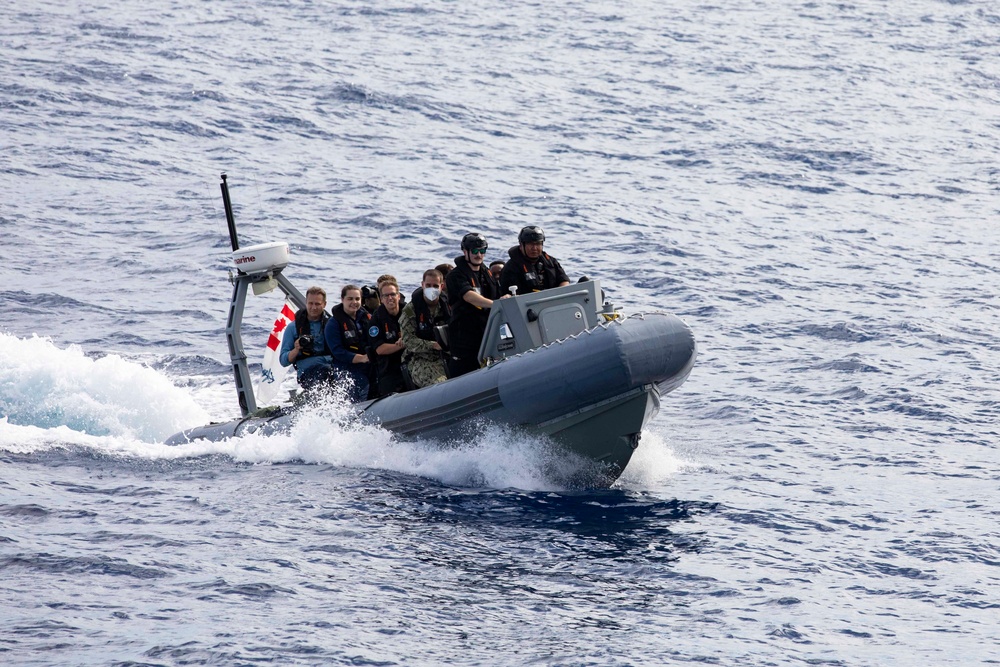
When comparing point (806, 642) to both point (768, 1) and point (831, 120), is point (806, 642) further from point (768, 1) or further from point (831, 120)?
point (768, 1)

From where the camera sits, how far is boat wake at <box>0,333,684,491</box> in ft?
35.3

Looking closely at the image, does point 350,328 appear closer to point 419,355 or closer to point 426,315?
point 419,355

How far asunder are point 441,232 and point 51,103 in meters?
9.71

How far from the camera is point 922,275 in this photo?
18.0 meters

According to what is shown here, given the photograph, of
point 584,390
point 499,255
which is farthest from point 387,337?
point 499,255

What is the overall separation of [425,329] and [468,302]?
2.05 ft

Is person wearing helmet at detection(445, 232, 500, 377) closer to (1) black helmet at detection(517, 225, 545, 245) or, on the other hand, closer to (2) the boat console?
(2) the boat console

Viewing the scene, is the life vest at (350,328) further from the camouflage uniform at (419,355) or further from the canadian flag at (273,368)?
the canadian flag at (273,368)

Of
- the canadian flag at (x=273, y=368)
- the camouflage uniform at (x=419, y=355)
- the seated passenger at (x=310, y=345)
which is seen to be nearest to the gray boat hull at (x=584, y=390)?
the camouflage uniform at (x=419, y=355)

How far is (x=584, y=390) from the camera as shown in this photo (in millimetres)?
10250

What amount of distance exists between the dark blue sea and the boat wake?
4 cm

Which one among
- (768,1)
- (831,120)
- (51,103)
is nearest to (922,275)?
(831,120)

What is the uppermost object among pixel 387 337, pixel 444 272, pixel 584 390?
pixel 444 272

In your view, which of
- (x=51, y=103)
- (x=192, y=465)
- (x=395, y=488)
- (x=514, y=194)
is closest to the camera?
(x=395, y=488)
